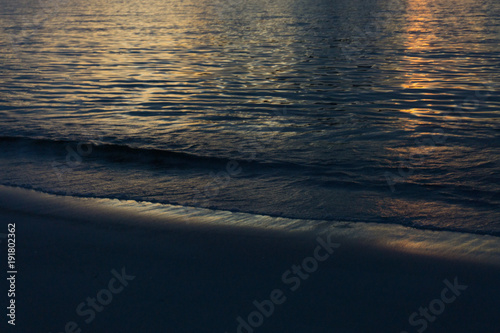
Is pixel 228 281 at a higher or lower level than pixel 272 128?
lower

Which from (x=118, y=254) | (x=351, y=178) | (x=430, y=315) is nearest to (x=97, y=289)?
(x=118, y=254)

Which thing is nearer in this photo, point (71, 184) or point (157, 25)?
point (71, 184)

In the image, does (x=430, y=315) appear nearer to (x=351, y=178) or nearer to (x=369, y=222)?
(x=369, y=222)

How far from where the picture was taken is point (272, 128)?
1150 cm

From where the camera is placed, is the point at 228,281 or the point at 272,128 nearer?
the point at 228,281

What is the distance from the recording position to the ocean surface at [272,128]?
7.41m

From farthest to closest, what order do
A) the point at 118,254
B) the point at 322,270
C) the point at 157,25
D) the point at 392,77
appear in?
the point at 157,25 → the point at 392,77 → the point at 118,254 → the point at 322,270

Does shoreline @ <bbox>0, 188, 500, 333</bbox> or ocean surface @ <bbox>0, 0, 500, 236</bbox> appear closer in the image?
shoreline @ <bbox>0, 188, 500, 333</bbox>

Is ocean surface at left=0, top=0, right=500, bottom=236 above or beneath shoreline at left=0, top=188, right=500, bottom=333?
A: above

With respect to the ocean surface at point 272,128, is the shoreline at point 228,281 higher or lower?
lower

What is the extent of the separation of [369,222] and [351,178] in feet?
6.35

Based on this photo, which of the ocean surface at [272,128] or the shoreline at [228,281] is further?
the ocean surface at [272,128]

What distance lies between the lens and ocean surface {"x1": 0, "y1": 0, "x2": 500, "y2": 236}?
741 centimetres

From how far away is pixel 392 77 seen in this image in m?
17.4
